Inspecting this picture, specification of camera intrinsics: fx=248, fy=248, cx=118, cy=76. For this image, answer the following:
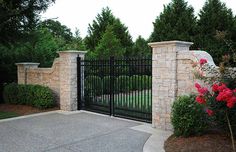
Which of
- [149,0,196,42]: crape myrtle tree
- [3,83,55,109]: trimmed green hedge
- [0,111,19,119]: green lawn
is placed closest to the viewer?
[0,111,19,119]: green lawn

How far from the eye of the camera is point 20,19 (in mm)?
9500

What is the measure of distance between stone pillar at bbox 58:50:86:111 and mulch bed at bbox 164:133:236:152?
174 inches

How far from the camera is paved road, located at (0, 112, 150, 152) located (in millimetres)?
4871

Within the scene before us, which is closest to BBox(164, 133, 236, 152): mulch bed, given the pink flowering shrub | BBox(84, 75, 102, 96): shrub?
the pink flowering shrub

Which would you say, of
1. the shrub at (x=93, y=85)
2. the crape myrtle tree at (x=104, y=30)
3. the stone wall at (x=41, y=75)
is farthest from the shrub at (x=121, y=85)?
the crape myrtle tree at (x=104, y=30)

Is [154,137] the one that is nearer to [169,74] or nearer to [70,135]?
[169,74]

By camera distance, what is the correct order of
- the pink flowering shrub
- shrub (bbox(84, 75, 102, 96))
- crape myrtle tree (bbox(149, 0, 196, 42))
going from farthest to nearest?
crape myrtle tree (bbox(149, 0, 196, 42)) < shrub (bbox(84, 75, 102, 96)) < the pink flowering shrub

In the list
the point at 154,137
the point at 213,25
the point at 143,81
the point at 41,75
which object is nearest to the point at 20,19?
the point at 41,75

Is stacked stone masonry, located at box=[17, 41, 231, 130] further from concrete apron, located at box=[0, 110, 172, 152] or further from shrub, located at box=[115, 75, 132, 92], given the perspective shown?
shrub, located at box=[115, 75, 132, 92]

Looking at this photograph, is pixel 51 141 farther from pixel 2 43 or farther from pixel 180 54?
pixel 2 43

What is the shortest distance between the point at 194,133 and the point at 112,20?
731 inches

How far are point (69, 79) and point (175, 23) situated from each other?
10.6 meters

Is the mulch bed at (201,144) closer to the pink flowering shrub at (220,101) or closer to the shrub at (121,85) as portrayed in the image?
the pink flowering shrub at (220,101)

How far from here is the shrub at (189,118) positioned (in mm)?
4949
